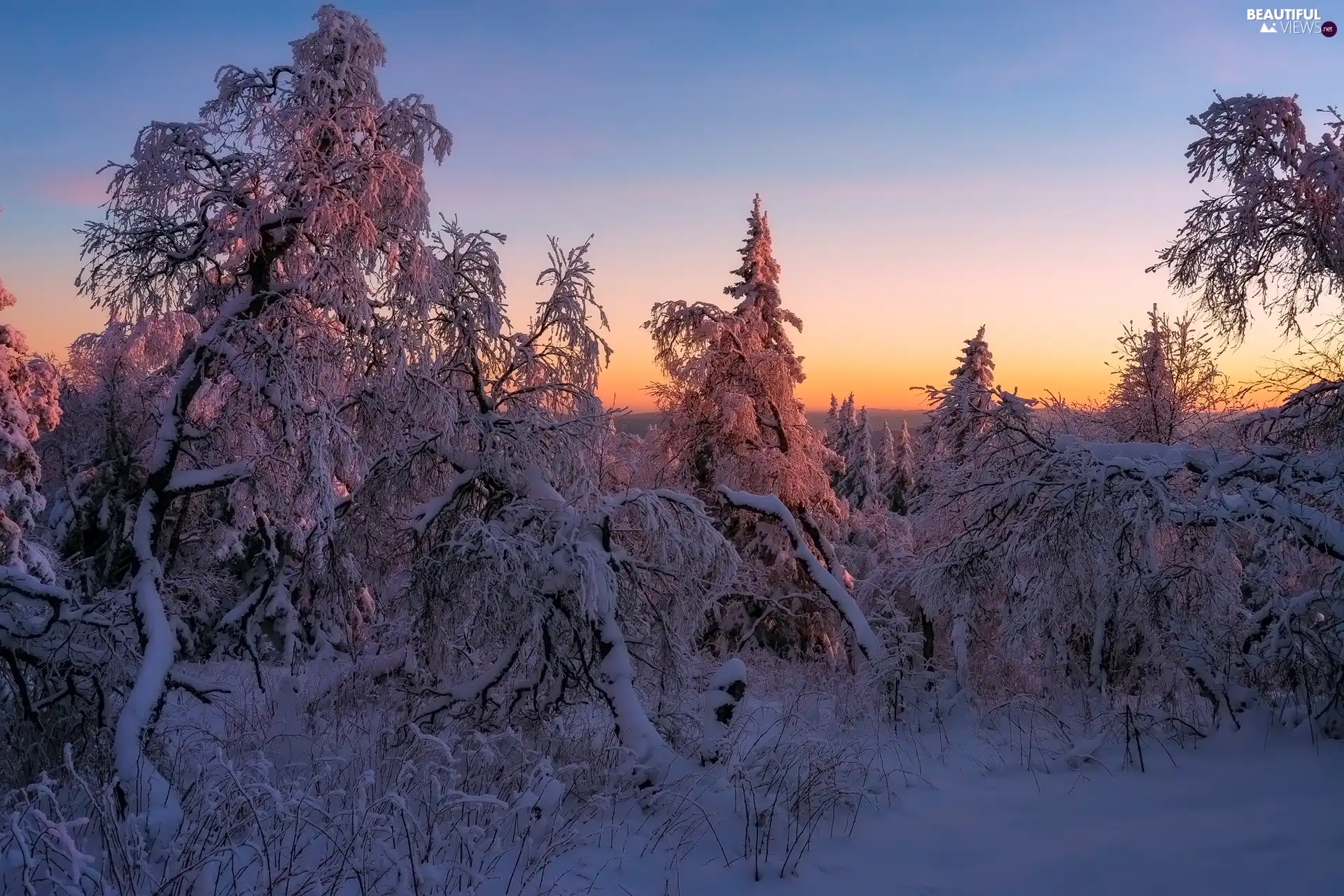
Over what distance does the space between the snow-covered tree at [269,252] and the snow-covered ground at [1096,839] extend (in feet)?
15.1

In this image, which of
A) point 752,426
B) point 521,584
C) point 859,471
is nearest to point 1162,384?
point 752,426

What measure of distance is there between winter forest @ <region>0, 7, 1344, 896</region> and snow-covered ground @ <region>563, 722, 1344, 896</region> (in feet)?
0.21

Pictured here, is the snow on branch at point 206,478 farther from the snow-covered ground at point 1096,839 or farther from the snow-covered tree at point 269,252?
the snow-covered ground at point 1096,839

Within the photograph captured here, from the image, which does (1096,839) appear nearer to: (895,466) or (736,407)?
(736,407)

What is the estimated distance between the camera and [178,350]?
768cm

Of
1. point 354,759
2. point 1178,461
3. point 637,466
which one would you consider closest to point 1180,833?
point 1178,461

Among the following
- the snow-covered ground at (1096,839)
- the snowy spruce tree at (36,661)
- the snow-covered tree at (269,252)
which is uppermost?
the snow-covered tree at (269,252)

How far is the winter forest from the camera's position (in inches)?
210

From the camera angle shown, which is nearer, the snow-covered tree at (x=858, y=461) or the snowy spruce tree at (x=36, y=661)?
the snowy spruce tree at (x=36, y=661)

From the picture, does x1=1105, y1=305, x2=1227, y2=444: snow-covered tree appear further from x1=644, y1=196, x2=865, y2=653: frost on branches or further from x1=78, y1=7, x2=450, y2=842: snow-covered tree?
x1=78, y1=7, x2=450, y2=842: snow-covered tree

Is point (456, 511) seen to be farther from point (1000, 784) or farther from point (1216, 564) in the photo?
point (1216, 564)

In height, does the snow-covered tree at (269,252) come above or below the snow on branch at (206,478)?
above

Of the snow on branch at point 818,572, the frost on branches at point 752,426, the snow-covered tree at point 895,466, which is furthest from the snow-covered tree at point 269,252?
the snow-covered tree at point 895,466

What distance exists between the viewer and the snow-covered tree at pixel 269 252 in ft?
22.2
